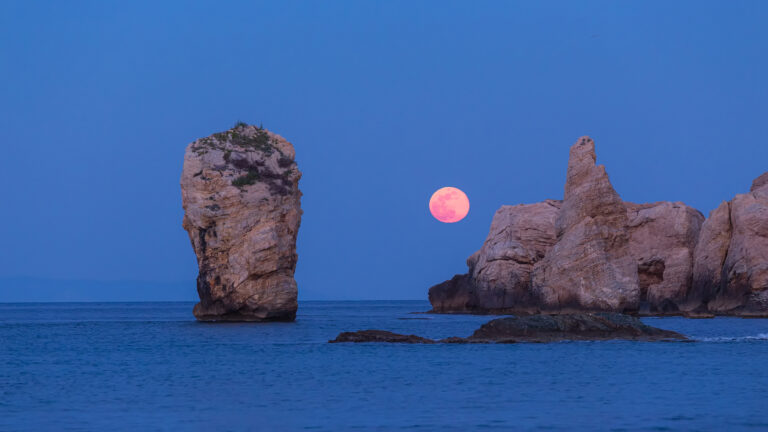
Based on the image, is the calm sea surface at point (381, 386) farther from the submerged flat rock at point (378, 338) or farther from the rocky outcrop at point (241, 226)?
the rocky outcrop at point (241, 226)

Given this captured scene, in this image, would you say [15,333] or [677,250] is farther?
[677,250]

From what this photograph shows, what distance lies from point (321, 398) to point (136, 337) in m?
35.0

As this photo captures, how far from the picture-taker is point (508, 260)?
319ft

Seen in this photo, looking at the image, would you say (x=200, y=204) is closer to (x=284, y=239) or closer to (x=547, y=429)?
(x=284, y=239)

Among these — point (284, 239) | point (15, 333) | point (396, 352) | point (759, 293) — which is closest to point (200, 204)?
point (284, 239)

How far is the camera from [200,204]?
2677 inches

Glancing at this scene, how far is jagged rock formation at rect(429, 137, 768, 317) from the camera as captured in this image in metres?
83.4

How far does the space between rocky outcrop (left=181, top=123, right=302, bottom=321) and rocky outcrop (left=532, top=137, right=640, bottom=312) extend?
26803 millimetres

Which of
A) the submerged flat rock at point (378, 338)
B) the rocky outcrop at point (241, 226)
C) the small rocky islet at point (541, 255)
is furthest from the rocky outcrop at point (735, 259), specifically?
the submerged flat rock at point (378, 338)

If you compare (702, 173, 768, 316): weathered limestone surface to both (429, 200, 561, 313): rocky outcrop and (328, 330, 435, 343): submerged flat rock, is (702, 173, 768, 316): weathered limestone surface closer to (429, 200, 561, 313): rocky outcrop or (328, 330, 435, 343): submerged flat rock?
(429, 200, 561, 313): rocky outcrop

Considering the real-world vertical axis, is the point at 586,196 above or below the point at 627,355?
above

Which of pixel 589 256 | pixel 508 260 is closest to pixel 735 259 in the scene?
pixel 589 256

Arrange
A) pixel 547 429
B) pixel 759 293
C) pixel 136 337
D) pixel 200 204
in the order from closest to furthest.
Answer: pixel 547 429 < pixel 136 337 < pixel 200 204 < pixel 759 293

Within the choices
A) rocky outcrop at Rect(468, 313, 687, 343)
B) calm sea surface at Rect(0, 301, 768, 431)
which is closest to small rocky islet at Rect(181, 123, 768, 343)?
rocky outcrop at Rect(468, 313, 687, 343)
